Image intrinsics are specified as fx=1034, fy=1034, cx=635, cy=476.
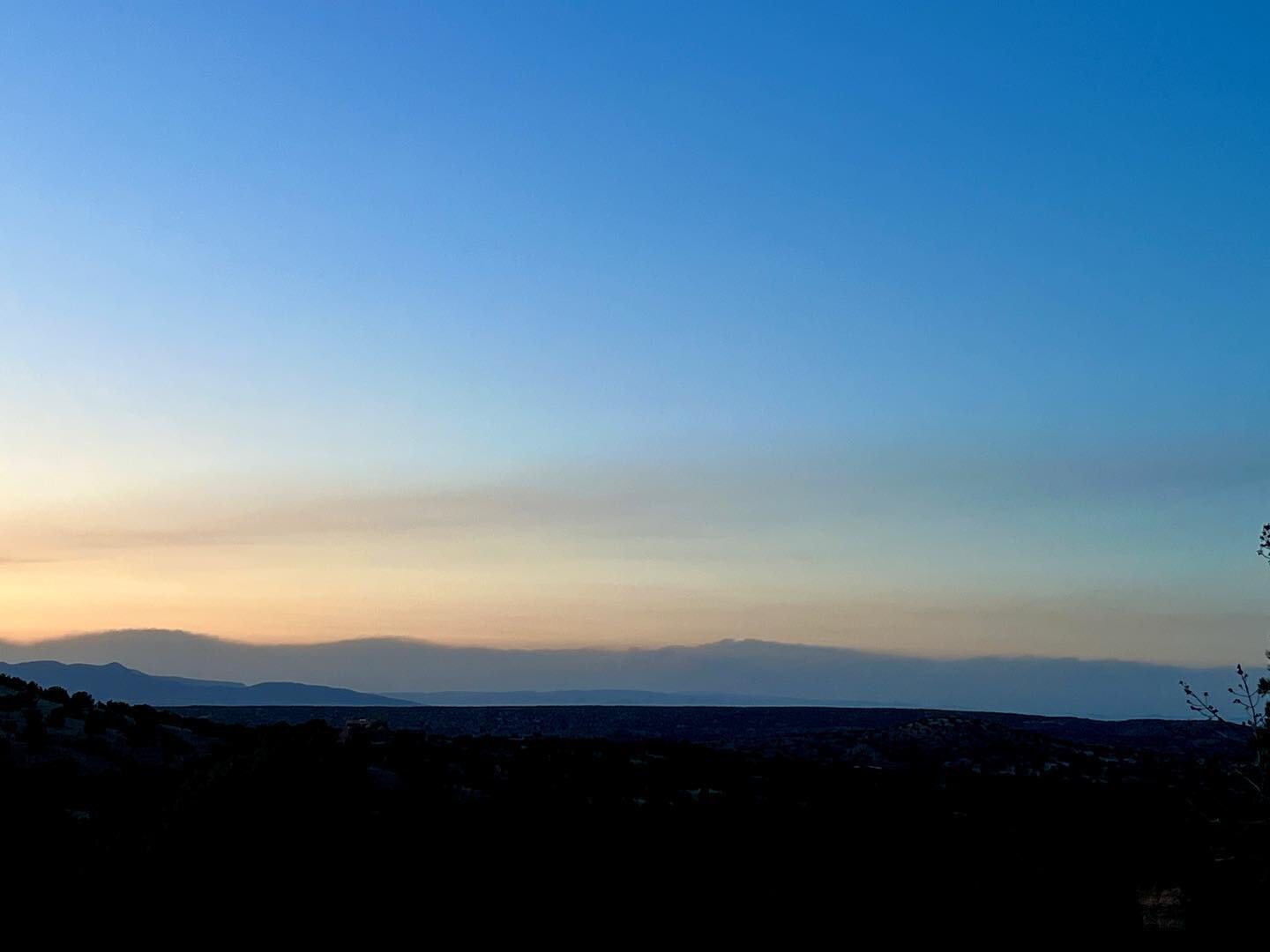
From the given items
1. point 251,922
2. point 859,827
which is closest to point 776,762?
point 859,827

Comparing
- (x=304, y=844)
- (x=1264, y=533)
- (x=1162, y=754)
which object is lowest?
(x=1162, y=754)

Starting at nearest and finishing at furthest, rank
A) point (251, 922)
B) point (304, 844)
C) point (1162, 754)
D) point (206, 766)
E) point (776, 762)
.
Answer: point (251, 922) → point (304, 844) → point (206, 766) → point (776, 762) → point (1162, 754)

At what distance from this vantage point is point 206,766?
20625mm

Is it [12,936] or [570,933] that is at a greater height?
[12,936]

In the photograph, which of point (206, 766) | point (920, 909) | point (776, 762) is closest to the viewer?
point (206, 766)

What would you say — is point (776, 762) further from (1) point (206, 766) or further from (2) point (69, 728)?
(1) point (206, 766)

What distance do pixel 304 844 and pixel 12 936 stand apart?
458 centimetres

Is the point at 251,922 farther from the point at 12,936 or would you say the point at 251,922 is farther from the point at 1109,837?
the point at 1109,837

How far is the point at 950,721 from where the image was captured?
77.6 metres

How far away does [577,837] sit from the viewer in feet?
96.6

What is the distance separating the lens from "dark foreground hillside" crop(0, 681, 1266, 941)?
18.3 m

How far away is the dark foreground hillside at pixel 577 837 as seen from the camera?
60.2 feet

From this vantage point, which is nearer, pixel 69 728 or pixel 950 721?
pixel 69 728

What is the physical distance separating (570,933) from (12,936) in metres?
10.1
